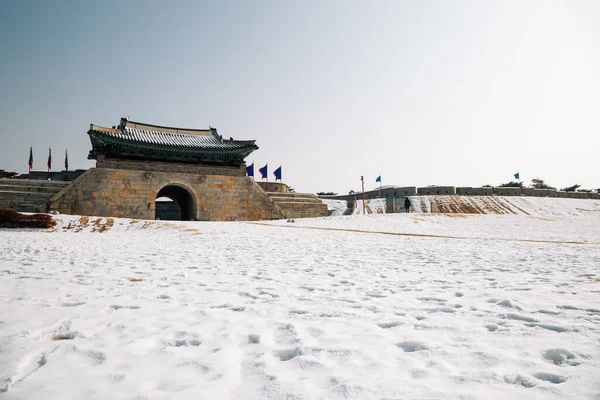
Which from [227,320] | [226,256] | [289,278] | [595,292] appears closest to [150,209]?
[226,256]

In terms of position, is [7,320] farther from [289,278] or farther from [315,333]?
[289,278]

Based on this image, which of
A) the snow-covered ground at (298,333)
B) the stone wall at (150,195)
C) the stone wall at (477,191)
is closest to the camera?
the snow-covered ground at (298,333)

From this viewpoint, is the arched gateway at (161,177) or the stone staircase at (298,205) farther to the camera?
the stone staircase at (298,205)

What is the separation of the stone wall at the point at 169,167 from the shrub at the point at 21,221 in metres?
8.87

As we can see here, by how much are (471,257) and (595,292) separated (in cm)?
311

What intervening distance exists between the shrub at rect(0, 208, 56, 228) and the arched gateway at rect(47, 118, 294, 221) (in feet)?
21.5

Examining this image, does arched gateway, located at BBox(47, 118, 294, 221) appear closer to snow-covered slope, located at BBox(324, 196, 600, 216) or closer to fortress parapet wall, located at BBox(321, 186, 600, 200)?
snow-covered slope, located at BBox(324, 196, 600, 216)

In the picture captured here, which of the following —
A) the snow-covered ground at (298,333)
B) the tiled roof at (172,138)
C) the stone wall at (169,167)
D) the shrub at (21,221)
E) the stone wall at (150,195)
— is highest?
the tiled roof at (172,138)

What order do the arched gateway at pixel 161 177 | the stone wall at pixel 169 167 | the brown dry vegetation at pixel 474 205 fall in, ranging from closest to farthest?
1. the arched gateway at pixel 161 177
2. the stone wall at pixel 169 167
3. the brown dry vegetation at pixel 474 205

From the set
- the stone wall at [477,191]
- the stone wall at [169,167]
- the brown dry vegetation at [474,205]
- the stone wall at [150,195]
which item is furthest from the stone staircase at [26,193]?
the stone wall at [477,191]

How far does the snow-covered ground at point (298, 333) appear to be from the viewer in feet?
5.03

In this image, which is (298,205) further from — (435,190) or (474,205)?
(435,190)

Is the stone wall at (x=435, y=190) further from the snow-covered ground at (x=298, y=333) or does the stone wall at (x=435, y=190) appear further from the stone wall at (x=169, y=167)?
the snow-covered ground at (x=298, y=333)

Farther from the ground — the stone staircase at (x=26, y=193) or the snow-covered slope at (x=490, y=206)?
the stone staircase at (x=26, y=193)
